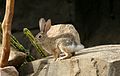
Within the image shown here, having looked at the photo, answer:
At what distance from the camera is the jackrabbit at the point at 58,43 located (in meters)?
2.70

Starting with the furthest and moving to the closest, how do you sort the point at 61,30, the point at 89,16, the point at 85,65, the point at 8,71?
the point at 89,16 < the point at 61,30 < the point at 8,71 < the point at 85,65

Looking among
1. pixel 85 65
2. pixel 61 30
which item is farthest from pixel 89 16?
pixel 85 65

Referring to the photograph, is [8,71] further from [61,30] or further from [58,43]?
[61,30]

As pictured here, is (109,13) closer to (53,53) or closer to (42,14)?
(42,14)

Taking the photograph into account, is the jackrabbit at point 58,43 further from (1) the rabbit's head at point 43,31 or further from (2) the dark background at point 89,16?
(2) the dark background at point 89,16

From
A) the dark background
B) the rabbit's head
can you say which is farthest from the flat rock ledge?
the dark background

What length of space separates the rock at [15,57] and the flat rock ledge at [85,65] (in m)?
0.10

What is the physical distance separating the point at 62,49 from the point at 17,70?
468 mm

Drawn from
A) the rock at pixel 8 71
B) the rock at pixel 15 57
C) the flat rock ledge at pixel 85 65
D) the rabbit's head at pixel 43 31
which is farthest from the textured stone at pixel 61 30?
the rock at pixel 8 71

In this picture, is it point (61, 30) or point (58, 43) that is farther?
point (61, 30)

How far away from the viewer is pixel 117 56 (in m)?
2.59

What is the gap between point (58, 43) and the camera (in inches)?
107

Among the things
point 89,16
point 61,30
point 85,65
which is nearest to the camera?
point 85,65

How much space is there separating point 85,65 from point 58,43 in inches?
10.4
